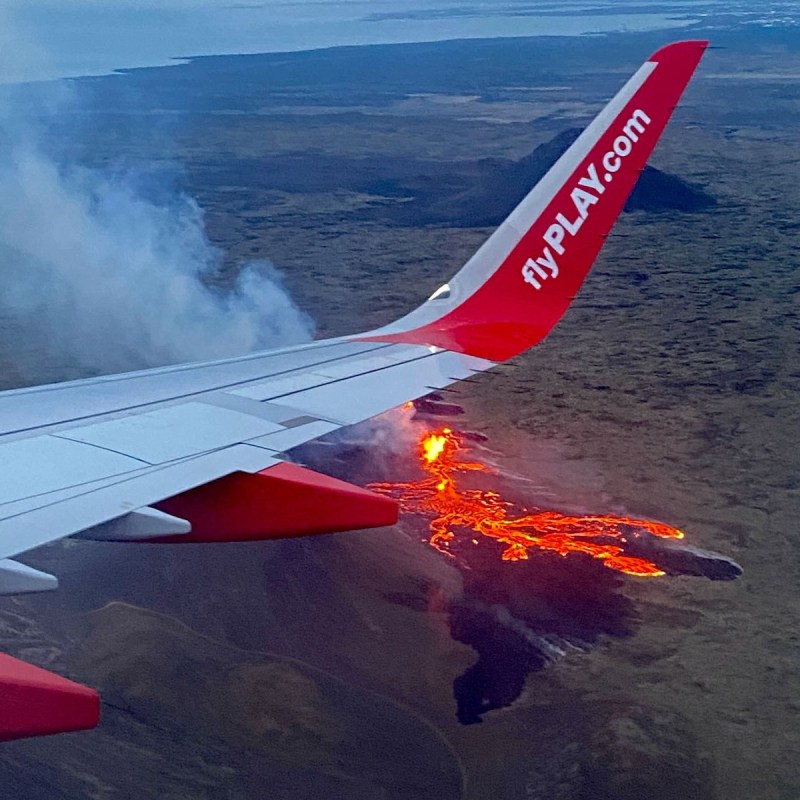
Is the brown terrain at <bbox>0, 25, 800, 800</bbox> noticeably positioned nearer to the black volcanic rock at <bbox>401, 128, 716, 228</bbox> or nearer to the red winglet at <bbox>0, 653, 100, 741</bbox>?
the red winglet at <bbox>0, 653, 100, 741</bbox>

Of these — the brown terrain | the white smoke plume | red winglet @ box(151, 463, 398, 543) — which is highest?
red winglet @ box(151, 463, 398, 543)

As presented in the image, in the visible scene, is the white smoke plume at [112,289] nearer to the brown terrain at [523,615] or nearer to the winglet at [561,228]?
the brown terrain at [523,615]

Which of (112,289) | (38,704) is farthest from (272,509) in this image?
(112,289)

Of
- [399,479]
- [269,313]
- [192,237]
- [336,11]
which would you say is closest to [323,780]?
[399,479]

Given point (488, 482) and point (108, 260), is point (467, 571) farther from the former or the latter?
point (108, 260)

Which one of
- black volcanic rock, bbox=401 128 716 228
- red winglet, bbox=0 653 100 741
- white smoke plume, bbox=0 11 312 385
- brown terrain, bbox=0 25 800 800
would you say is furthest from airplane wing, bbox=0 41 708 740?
black volcanic rock, bbox=401 128 716 228

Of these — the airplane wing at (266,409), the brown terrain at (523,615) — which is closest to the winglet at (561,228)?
the airplane wing at (266,409)

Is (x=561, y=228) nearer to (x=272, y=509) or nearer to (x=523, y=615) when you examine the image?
(x=272, y=509)
